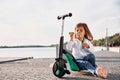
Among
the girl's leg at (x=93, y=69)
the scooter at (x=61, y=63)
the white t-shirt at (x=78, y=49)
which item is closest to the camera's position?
the girl's leg at (x=93, y=69)

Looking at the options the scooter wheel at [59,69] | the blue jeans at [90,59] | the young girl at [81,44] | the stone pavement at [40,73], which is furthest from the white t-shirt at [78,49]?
the scooter wheel at [59,69]

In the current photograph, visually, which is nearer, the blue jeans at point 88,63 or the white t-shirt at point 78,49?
the blue jeans at point 88,63

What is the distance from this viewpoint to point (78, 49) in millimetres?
9312

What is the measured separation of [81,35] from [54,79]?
5.72 feet

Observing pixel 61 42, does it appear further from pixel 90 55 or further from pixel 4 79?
pixel 4 79


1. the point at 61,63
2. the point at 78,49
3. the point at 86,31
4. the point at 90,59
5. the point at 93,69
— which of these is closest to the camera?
the point at 61,63

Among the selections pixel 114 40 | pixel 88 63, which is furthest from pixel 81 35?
pixel 114 40

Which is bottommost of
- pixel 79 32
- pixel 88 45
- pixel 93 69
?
pixel 93 69

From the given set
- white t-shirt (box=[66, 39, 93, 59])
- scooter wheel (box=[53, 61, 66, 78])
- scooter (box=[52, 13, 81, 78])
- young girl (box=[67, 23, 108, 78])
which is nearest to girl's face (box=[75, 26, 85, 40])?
young girl (box=[67, 23, 108, 78])

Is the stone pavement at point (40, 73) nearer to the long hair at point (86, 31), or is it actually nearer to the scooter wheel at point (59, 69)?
the scooter wheel at point (59, 69)

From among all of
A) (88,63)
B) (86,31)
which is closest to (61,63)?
(88,63)

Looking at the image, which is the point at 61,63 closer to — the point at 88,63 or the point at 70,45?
the point at 88,63

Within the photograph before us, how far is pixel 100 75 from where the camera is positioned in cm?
828

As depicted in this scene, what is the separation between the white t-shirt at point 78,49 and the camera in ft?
30.4
